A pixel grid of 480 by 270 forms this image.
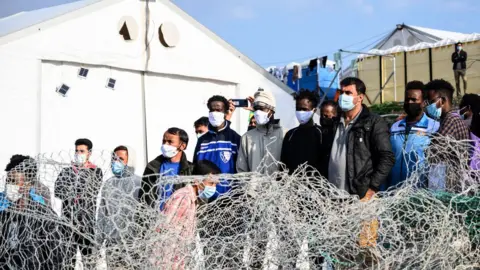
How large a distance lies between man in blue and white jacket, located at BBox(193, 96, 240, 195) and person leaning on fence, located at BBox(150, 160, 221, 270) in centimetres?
65

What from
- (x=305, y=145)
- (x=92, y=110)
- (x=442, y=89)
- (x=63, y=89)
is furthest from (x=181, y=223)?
(x=92, y=110)

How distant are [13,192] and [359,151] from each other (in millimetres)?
2670

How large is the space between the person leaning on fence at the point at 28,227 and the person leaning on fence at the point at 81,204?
0.31 ft

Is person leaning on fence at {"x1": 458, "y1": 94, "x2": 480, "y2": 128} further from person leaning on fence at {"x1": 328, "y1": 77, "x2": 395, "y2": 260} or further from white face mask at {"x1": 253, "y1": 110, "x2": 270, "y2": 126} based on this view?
white face mask at {"x1": 253, "y1": 110, "x2": 270, "y2": 126}

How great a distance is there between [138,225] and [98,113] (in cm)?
516

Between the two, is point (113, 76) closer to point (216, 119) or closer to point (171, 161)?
point (216, 119)

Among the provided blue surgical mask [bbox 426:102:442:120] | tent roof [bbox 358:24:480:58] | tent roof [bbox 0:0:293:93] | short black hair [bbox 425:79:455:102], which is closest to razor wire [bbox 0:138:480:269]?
blue surgical mask [bbox 426:102:442:120]

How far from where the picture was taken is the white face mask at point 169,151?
531 centimetres

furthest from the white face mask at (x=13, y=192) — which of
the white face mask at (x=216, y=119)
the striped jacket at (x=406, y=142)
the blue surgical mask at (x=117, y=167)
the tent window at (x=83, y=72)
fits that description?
the tent window at (x=83, y=72)

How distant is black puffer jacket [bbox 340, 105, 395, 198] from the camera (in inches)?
183

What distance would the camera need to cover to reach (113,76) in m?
9.05

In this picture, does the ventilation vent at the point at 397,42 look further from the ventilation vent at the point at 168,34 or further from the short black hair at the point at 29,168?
the short black hair at the point at 29,168

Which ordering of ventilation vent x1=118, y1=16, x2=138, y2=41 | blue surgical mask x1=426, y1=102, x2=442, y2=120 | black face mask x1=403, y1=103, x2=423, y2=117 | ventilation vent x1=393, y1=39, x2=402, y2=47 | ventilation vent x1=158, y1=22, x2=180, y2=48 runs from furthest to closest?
ventilation vent x1=393, y1=39, x2=402, y2=47 < ventilation vent x1=158, y1=22, x2=180, y2=48 < ventilation vent x1=118, y1=16, x2=138, y2=41 < blue surgical mask x1=426, y1=102, x2=442, y2=120 < black face mask x1=403, y1=103, x2=423, y2=117

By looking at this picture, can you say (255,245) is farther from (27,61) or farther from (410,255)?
(27,61)
